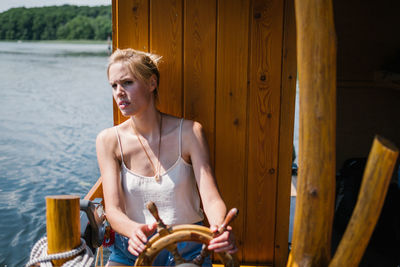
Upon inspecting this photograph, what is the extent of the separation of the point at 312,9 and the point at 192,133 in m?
0.83

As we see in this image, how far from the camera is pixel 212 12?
2.01 m

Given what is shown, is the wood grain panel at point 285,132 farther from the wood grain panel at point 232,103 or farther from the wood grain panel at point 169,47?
the wood grain panel at point 169,47

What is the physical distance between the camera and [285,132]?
208cm

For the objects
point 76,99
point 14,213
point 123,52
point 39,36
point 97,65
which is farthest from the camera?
point 39,36

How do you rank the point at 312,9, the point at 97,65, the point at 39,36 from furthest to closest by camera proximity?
the point at 39,36 → the point at 97,65 → the point at 312,9

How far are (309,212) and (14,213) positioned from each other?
5434mm

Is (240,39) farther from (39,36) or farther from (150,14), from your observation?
(39,36)

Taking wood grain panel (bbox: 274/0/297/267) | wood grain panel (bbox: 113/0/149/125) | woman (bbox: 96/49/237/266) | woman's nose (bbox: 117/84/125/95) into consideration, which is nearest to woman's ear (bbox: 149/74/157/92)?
woman (bbox: 96/49/237/266)

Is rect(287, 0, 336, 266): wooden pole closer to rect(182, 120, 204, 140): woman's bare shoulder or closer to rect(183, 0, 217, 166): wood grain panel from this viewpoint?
rect(182, 120, 204, 140): woman's bare shoulder

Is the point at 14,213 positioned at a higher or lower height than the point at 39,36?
lower

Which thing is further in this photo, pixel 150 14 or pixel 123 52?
pixel 150 14

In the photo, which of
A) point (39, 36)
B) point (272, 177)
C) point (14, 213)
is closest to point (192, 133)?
point (272, 177)

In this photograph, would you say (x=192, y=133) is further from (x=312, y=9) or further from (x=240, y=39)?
(x=312, y=9)

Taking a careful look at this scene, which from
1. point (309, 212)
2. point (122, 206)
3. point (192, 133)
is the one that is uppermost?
point (192, 133)
